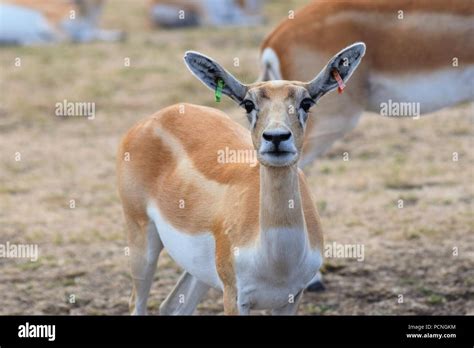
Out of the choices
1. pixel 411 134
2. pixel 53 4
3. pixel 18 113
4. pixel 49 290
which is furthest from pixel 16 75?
→ pixel 49 290

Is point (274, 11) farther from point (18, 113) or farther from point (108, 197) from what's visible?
point (108, 197)

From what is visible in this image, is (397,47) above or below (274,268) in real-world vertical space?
above

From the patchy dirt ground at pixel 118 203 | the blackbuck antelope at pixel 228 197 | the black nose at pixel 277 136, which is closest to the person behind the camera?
the black nose at pixel 277 136

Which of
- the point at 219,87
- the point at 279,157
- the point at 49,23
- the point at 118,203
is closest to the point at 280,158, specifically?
the point at 279,157

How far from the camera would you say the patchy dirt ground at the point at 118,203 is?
20.1 ft

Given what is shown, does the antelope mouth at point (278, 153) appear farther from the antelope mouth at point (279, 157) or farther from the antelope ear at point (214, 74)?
the antelope ear at point (214, 74)

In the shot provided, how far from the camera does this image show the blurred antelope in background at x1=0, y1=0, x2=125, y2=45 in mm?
13305

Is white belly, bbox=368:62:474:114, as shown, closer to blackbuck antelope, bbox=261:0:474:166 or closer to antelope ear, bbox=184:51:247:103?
blackbuck antelope, bbox=261:0:474:166

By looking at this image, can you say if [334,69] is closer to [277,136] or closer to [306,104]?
[306,104]

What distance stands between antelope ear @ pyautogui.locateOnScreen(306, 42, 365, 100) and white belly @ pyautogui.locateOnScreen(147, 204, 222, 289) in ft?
2.55

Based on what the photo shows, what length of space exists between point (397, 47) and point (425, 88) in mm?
282

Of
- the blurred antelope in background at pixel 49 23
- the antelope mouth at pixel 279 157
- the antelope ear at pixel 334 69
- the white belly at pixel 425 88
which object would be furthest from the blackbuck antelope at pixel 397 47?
the blurred antelope in background at pixel 49 23

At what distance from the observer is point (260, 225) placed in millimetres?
4410

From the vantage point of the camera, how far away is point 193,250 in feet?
15.8
